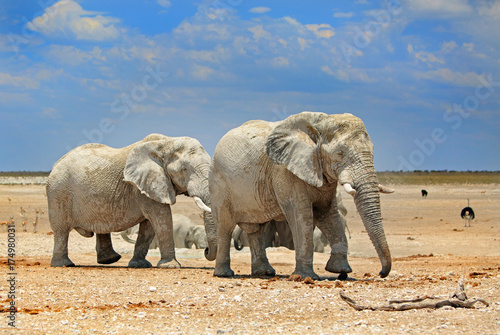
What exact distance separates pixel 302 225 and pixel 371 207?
4.13 ft

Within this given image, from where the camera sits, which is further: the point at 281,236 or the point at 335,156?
the point at 281,236

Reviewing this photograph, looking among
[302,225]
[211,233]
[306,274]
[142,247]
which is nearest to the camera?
[302,225]

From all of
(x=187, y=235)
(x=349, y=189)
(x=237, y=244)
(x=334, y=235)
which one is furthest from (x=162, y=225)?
(x=187, y=235)

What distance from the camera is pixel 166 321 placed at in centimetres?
821

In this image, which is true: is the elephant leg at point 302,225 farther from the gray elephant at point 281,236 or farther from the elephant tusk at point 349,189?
the gray elephant at point 281,236

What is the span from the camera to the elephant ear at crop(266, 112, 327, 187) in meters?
11.1

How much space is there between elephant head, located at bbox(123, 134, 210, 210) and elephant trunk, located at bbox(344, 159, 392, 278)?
4354mm

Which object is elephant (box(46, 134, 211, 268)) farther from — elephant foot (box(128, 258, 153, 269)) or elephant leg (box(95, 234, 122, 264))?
elephant leg (box(95, 234, 122, 264))

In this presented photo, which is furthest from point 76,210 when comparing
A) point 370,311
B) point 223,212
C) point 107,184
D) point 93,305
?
point 370,311

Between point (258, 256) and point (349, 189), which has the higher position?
point (349, 189)

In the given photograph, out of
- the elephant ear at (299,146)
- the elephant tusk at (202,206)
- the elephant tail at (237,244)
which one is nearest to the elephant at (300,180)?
the elephant ear at (299,146)

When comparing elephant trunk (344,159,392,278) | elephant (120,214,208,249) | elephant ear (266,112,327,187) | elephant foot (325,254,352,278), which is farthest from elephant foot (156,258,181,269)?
elephant (120,214,208,249)

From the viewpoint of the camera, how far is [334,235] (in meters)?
11.8

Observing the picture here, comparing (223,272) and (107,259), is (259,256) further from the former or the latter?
(107,259)
